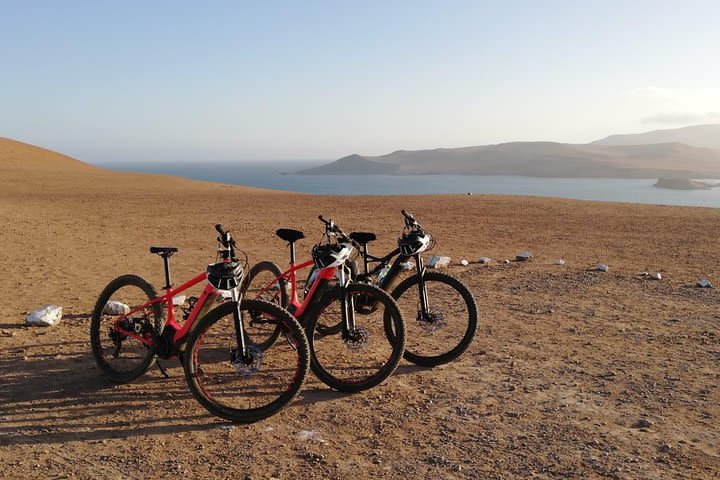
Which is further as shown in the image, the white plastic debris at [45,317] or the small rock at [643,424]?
the white plastic debris at [45,317]

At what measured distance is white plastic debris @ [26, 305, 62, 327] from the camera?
Result: 6453mm

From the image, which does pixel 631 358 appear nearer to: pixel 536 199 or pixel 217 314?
pixel 217 314

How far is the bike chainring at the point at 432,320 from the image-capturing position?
5.54 metres

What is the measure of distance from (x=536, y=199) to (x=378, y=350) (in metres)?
24.5

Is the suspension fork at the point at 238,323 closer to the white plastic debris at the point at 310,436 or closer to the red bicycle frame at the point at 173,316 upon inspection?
the red bicycle frame at the point at 173,316

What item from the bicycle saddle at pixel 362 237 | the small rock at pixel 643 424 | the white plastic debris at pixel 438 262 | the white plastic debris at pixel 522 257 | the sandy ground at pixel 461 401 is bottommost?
the small rock at pixel 643 424

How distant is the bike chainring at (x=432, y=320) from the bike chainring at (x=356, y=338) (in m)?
0.82

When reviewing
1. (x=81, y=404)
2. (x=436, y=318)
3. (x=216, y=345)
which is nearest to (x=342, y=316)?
(x=436, y=318)

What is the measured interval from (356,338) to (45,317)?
3998 millimetres

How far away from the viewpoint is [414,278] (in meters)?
5.55

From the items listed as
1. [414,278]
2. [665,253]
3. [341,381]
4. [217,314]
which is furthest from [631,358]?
[665,253]

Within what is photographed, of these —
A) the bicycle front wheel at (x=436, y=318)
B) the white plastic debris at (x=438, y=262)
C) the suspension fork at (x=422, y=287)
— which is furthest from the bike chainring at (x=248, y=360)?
the white plastic debris at (x=438, y=262)

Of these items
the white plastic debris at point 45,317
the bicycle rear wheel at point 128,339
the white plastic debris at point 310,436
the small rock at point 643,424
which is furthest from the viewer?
the white plastic debris at point 45,317

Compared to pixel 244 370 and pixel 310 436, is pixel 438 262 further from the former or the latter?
pixel 310 436
